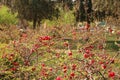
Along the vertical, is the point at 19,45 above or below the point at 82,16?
above

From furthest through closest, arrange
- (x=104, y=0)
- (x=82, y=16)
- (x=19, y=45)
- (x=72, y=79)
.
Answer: (x=82, y=16) < (x=104, y=0) < (x=19, y=45) < (x=72, y=79)

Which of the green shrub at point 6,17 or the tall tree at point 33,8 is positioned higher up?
the tall tree at point 33,8

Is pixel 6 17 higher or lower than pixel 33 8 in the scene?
lower

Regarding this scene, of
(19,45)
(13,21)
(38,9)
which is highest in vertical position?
(19,45)

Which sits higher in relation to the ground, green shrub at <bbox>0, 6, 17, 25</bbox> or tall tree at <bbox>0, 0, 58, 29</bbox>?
tall tree at <bbox>0, 0, 58, 29</bbox>

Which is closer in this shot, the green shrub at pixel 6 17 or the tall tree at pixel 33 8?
the tall tree at pixel 33 8

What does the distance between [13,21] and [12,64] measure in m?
34.7

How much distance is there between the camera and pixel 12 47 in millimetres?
9609

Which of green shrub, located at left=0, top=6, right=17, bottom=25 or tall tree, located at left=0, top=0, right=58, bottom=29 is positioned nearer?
tall tree, located at left=0, top=0, right=58, bottom=29

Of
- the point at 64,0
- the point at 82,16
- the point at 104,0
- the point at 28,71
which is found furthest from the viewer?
the point at 64,0

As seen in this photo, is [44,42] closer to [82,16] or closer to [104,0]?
[104,0]

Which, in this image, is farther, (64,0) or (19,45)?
(64,0)

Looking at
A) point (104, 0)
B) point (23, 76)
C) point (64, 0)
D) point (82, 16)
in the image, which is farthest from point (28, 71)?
point (64, 0)

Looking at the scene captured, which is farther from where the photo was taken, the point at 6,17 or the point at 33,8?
the point at 6,17
